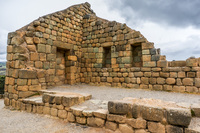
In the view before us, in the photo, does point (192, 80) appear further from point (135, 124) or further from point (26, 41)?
point (26, 41)

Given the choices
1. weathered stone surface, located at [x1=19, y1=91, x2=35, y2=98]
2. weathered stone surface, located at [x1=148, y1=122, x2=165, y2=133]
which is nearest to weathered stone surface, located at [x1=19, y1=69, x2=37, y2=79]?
weathered stone surface, located at [x1=19, y1=91, x2=35, y2=98]

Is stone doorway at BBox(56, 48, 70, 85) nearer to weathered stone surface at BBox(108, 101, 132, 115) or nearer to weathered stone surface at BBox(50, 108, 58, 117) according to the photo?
weathered stone surface at BBox(50, 108, 58, 117)

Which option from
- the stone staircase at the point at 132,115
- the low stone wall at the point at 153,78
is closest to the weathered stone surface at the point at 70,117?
the stone staircase at the point at 132,115

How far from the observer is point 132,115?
2799mm

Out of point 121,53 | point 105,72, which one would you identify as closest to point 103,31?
point 121,53

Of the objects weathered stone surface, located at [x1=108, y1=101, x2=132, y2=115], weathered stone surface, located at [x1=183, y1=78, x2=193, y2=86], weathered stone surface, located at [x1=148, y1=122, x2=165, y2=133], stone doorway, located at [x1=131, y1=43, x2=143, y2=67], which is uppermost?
stone doorway, located at [x1=131, y1=43, x2=143, y2=67]

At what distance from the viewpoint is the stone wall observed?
5410 mm

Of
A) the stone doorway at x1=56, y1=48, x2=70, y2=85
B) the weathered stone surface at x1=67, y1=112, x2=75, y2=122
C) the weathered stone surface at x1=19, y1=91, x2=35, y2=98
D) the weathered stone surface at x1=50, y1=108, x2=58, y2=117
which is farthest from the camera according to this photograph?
the stone doorway at x1=56, y1=48, x2=70, y2=85

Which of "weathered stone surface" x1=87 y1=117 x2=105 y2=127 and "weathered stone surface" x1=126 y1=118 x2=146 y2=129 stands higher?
"weathered stone surface" x1=126 y1=118 x2=146 y2=129

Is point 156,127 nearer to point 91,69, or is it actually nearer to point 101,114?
Result: point 101,114

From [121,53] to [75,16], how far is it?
4.24 m

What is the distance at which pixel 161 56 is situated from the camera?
6.25 m

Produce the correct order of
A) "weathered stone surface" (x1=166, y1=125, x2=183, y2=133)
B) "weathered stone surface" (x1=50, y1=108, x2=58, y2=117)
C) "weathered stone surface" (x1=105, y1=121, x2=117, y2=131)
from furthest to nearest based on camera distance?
"weathered stone surface" (x1=50, y1=108, x2=58, y2=117) → "weathered stone surface" (x1=105, y1=121, x2=117, y2=131) → "weathered stone surface" (x1=166, y1=125, x2=183, y2=133)

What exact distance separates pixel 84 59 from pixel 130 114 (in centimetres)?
646
